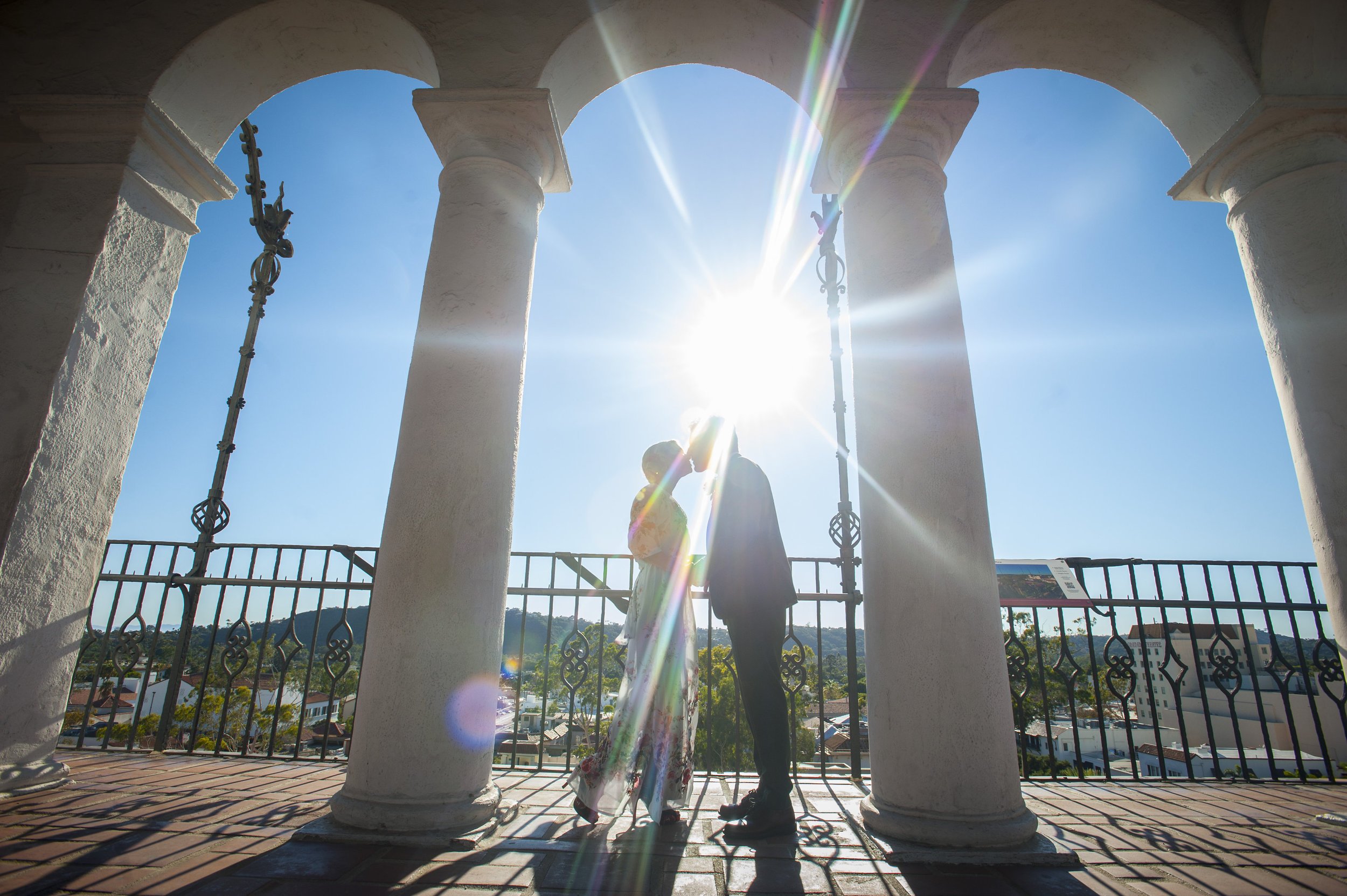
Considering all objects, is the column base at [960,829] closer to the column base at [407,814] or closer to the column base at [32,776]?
the column base at [407,814]

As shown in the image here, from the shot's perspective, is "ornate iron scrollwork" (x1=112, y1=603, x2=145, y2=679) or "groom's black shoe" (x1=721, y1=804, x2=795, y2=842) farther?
"ornate iron scrollwork" (x1=112, y1=603, x2=145, y2=679)

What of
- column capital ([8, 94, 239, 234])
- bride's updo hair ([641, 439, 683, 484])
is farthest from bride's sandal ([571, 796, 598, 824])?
column capital ([8, 94, 239, 234])

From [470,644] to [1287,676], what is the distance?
588cm

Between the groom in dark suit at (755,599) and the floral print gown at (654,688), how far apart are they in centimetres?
26

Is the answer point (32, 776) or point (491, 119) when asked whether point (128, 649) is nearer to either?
point (32, 776)

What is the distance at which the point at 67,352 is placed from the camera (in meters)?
3.75

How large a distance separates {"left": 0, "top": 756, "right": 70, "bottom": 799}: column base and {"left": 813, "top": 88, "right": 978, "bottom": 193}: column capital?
18.9 ft

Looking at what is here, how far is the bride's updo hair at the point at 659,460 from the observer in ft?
11.9

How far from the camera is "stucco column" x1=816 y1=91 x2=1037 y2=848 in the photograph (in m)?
2.86

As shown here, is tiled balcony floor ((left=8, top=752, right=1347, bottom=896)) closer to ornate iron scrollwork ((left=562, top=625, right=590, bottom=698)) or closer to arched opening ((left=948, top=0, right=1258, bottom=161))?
ornate iron scrollwork ((left=562, top=625, right=590, bottom=698))

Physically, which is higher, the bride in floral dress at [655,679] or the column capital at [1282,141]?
the column capital at [1282,141]

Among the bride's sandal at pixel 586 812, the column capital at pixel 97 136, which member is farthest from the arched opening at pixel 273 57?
the bride's sandal at pixel 586 812

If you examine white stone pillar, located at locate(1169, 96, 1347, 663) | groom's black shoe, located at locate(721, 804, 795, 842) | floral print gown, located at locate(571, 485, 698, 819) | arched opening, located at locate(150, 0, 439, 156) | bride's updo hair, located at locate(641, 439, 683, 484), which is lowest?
groom's black shoe, located at locate(721, 804, 795, 842)

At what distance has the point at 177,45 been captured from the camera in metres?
4.33
